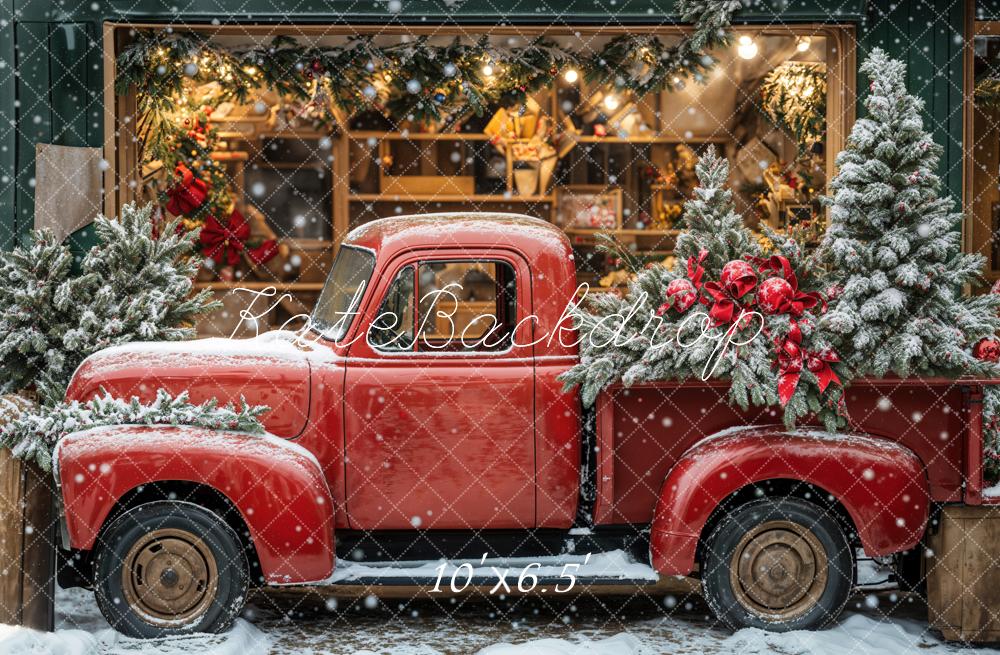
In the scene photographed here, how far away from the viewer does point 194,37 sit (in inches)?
289

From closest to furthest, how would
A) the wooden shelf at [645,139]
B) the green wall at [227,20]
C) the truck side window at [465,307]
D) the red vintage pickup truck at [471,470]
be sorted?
1. the red vintage pickup truck at [471,470]
2. the truck side window at [465,307]
3. the green wall at [227,20]
4. the wooden shelf at [645,139]

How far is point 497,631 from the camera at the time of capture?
581 cm

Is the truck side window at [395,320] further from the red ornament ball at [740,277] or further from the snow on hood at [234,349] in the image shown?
the red ornament ball at [740,277]

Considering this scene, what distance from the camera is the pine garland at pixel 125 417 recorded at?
5395 millimetres

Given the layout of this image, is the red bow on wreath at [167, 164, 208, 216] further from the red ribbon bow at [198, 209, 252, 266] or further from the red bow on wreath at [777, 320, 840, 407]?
the red bow on wreath at [777, 320, 840, 407]

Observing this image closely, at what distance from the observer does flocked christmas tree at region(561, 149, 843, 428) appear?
212 inches

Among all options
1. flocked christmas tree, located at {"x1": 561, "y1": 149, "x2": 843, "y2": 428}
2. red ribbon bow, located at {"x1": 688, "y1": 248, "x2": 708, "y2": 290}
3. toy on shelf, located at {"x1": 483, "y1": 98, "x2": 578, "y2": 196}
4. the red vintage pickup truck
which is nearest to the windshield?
the red vintage pickup truck

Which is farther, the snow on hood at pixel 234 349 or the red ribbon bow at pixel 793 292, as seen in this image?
the snow on hood at pixel 234 349

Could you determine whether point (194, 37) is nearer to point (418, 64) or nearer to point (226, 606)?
point (418, 64)

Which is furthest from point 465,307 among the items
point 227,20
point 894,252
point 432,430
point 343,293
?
point 227,20

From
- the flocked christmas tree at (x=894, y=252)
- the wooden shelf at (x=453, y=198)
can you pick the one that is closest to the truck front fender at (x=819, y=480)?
the flocked christmas tree at (x=894, y=252)

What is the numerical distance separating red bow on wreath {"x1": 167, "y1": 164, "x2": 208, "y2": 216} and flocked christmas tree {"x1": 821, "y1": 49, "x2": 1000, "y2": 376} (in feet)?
15.2

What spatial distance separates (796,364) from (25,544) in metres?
3.59

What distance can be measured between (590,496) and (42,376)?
2877 mm
